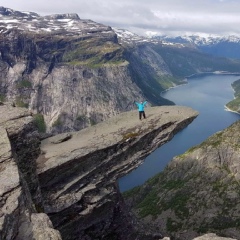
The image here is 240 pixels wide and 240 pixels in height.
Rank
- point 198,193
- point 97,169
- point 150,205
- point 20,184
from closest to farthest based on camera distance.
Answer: point 20,184 < point 97,169 < point 198,193 < point 150,205

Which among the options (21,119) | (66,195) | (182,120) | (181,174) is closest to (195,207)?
(181,174)

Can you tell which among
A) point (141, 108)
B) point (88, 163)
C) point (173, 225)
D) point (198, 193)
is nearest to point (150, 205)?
point (173, 225)

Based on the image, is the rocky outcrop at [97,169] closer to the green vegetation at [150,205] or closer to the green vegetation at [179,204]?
the green vegetation at [179,204]

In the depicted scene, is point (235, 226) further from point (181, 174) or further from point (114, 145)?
point (114, 145)

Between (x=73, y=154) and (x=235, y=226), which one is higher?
(x=73, y=154)

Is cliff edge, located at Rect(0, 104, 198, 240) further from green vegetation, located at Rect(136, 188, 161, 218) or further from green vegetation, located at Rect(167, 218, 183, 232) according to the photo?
green vegetation, located at Rect(136, 188, 161, 218)

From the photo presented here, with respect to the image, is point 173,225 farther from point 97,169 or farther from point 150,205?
point 97,169

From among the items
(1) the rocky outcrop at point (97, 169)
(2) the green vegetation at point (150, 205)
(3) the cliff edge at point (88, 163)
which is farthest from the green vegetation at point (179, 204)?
(1) the rocky outcrop at point (97, 169)
